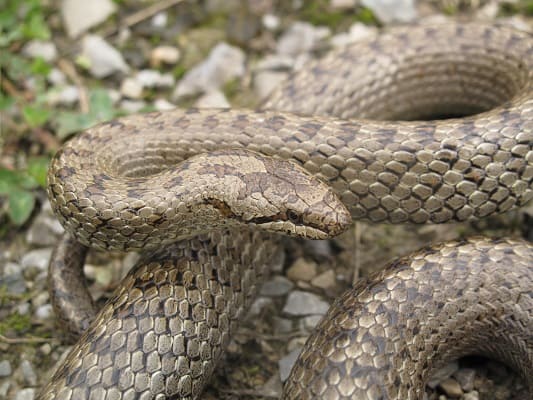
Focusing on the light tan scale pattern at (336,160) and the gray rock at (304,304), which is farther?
the gray rock at (304,304)

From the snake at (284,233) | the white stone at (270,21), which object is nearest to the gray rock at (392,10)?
the white stone at (270,21)

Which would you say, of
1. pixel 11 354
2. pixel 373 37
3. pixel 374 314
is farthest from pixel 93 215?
pixel 373 37

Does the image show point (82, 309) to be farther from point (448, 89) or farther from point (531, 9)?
point (531, 9)

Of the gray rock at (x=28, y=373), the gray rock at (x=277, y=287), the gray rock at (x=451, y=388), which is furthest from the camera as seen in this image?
the gray rock at (x=277, y=287)

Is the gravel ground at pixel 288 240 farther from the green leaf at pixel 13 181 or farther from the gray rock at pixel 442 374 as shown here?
the green leaf at pixel 13 181

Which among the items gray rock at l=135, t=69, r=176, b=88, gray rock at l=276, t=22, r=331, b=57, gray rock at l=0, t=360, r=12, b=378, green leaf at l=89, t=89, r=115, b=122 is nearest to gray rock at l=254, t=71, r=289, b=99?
gray rock at l=276, t=22, r=331, b=57

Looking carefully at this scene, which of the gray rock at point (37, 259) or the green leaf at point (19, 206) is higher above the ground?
the green leaf at point (19, 206)
